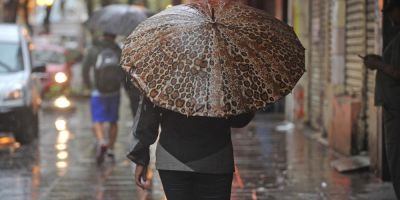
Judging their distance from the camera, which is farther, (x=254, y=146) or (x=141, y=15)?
(x=254, y=146)

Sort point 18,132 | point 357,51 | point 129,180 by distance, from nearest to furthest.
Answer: point 129,180, point 357,51, point 18,132

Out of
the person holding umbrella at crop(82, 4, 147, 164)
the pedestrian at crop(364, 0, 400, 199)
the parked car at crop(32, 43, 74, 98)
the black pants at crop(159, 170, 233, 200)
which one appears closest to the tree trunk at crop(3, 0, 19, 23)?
the parked car at crop(32, 43, 74, 98)

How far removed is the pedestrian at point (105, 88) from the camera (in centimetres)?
1055

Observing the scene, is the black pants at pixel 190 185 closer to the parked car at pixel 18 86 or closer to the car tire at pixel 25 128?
the parked car at pixel 18 86

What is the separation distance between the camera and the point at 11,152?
39.7 ft

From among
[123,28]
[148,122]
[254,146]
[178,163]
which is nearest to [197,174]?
[178,163]

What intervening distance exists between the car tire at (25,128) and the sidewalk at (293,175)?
10.6 feet

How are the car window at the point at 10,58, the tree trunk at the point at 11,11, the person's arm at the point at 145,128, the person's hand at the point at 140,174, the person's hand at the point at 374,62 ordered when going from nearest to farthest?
the person's arm at the point at 145,128
the person's hand at the point at 140,174
the person's hand at the point at 374,62
the car window at the point at 10,58
the tree trunk at the point at 11,11

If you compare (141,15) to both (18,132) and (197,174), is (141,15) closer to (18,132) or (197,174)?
(18,132)

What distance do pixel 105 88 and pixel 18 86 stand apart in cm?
250

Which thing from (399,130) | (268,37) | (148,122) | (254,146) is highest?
(268,37)

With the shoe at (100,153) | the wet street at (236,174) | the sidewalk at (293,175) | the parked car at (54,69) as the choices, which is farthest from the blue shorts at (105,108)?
the parked car at (54,69)

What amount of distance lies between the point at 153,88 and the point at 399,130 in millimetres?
3271

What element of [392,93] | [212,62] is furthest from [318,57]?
[212,62]
